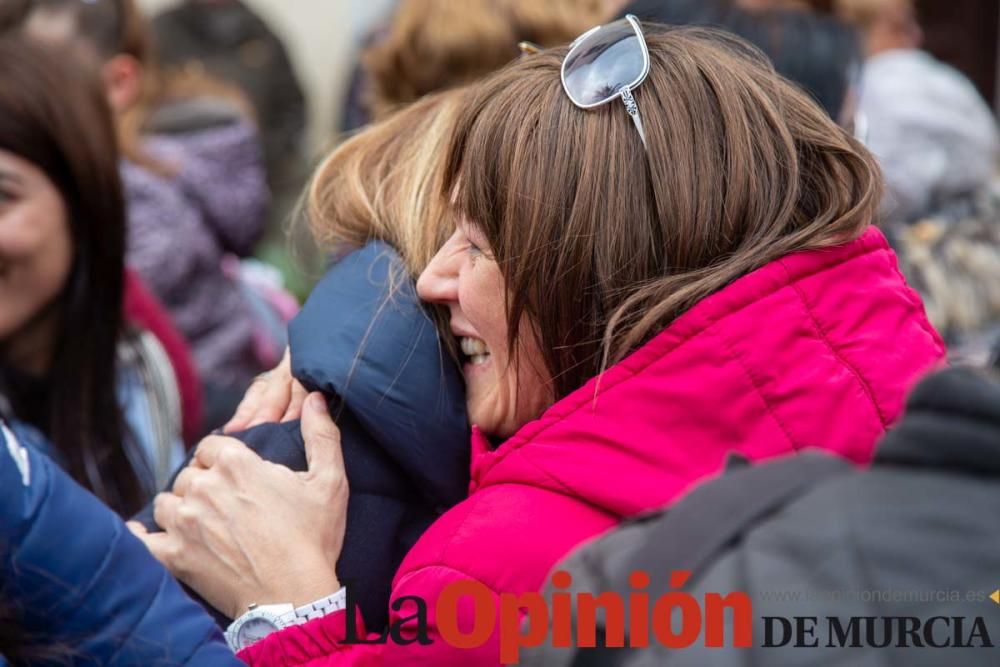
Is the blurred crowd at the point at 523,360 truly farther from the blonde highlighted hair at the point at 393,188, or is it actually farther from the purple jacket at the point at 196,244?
the purple jacket at the point at 196,244

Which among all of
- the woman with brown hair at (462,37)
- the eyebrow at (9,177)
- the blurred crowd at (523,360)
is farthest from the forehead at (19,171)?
the woman with brown hair at (462,37)

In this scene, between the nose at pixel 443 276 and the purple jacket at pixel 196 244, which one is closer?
the nose at pixel 443 276

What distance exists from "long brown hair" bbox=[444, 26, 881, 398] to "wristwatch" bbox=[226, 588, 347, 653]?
1.36ft

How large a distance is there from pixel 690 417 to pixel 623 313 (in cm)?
17

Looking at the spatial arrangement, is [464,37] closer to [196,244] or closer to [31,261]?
[196,244]

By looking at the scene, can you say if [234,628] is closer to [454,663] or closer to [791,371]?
[454,663]

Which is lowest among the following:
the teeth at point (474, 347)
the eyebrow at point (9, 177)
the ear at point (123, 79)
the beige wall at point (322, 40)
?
the beige wall at point (322, 40)

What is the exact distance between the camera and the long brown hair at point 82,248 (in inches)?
97.8

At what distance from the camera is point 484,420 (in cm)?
162

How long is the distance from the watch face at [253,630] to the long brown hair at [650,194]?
51 centimetres

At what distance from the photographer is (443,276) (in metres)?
1.61

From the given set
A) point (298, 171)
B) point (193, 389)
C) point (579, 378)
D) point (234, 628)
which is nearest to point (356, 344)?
point (579, 378)

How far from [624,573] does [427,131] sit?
1.04 m

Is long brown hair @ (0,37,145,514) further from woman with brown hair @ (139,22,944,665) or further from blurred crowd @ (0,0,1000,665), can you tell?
woman with brown hair @ (139,22,944,665)
